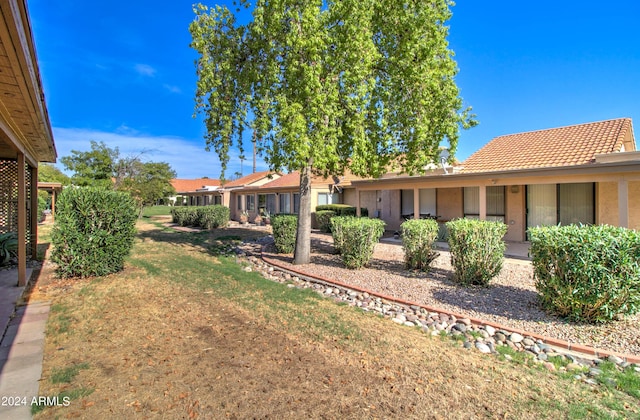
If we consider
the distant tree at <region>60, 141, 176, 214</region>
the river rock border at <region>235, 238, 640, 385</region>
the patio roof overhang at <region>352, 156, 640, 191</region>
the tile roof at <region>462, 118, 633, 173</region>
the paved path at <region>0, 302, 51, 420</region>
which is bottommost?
the river rock border at <region>235, 238, 640, 385</region>

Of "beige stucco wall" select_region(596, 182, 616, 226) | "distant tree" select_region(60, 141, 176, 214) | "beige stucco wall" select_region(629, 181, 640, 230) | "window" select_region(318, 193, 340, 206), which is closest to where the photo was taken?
"beige stucco wall" select_region(629, 181, 640, 230)

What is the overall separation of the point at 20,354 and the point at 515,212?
1406 centimetres

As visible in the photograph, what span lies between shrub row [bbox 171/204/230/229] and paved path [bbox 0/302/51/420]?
15018 mm

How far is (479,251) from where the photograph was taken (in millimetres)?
6527

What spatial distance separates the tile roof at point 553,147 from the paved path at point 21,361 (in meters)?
13.1

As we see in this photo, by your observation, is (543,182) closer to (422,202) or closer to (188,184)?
(422,202)

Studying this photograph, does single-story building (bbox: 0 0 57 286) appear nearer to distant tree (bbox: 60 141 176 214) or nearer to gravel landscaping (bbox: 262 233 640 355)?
gravel landscaping (bbox: 262 233 640 355)

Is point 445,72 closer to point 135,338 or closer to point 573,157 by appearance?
point 573,157

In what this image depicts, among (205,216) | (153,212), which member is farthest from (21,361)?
(153,212)

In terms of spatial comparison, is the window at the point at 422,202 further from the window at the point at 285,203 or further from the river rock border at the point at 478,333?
the river rock border at the point at 478,333

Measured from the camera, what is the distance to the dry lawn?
2.82m

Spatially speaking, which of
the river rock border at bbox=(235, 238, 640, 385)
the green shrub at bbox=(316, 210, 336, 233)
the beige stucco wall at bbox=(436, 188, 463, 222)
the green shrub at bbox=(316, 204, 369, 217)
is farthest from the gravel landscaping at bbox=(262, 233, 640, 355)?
the green shrub at bbox=(316, 204, 369, 217)

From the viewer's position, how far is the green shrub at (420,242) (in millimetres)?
7711

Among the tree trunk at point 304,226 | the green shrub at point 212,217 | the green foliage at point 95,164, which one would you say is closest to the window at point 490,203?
the tree trunk at point 304,226
